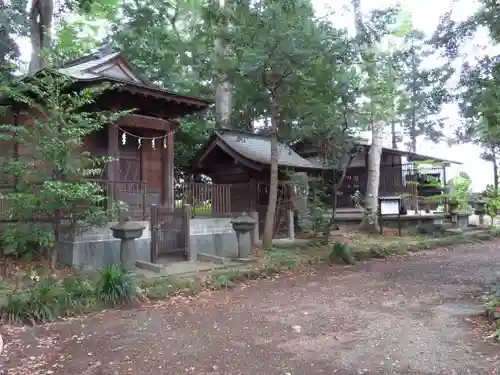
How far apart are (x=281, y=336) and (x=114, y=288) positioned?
3281mm

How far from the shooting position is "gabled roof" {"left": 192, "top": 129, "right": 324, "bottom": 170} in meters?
15.1

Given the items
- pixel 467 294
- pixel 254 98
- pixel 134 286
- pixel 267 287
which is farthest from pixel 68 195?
pixel 467 294

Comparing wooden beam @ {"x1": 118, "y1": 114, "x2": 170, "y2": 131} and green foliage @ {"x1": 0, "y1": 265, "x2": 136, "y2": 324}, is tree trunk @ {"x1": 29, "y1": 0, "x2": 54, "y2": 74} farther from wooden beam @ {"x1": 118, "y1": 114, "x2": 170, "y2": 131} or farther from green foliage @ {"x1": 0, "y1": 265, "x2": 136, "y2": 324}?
green foliage @ {"x1": 0, "y1": 265, "x2": 136, "y2": 324}

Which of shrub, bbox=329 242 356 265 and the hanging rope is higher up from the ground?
the hanging rope

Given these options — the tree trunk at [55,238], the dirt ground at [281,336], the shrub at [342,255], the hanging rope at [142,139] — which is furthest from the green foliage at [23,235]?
the shrub at [342,255]

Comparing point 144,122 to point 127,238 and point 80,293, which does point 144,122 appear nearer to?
point 127,238

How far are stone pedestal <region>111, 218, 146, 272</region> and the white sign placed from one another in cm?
1155

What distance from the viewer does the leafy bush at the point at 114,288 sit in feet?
24.6

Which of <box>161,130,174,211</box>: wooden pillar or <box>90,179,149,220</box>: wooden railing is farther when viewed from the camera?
<box>161,130,174,211</box>: wooden pillar

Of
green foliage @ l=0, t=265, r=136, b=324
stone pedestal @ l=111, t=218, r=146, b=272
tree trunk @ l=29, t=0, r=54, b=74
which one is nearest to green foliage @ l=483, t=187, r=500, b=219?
stone pedestal @ l=111, t=218, r=146, b=272

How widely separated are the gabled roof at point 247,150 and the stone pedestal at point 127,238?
20.8 ft

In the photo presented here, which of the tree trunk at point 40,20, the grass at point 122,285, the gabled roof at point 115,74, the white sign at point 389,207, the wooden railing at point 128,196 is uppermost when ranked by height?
the tree trunk at point 40,20

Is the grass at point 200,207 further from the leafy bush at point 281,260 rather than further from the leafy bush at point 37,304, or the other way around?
the leafy bush at point 37,304

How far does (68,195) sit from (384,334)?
5.75 meters
